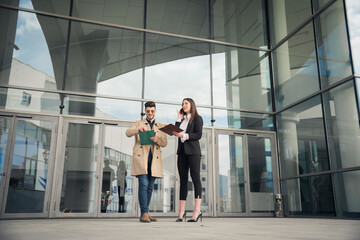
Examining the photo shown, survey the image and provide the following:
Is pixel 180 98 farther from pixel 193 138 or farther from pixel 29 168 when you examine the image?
pixel 193 138

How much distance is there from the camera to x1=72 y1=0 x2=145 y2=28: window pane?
7.00 meters

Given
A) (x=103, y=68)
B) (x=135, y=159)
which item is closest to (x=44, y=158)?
(x=103, y=68)

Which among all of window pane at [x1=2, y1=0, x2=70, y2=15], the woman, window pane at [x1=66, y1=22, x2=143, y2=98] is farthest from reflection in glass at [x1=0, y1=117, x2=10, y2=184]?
the woman

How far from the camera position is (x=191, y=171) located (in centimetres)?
357

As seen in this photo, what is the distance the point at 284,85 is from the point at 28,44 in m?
5.54

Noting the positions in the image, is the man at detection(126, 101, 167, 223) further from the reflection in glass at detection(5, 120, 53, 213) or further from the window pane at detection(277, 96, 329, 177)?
the window pane at detection(277, 96, 329, 177)

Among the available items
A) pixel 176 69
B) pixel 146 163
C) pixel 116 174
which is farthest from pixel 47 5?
pixel 146 163

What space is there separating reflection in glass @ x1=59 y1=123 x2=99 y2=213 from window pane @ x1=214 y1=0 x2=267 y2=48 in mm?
3976

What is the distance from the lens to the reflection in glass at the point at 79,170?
578 cm

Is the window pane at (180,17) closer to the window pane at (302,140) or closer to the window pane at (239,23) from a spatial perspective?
the window pane at (239,23)

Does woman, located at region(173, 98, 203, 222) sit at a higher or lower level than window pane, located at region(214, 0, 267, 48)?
lower

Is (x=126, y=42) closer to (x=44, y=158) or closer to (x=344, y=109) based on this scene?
(x=44, y=158)

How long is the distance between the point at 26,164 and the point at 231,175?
403cm

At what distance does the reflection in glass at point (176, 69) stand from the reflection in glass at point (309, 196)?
8.32 ft
